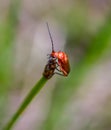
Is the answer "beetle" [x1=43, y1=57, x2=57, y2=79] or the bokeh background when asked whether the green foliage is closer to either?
the bokeh background

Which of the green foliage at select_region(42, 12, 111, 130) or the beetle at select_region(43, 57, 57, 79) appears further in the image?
the green foliage at select_region(42, 12, 111, 130)

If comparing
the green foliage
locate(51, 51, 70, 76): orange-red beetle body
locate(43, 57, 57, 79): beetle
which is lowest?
locate(43, 57, 57, 79): beetle

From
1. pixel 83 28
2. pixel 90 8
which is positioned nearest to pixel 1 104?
pixel 83 28

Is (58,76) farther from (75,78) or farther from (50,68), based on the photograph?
(50,68)

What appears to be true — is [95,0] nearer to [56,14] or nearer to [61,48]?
[56,14]

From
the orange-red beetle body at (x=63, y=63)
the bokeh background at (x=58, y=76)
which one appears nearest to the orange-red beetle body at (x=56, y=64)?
the orange-red beetle body at (x=63, y=63)

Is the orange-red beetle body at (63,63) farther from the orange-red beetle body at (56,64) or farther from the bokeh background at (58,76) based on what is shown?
the bokeh background at (58,76)

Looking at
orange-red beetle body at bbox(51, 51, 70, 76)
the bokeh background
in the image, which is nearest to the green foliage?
the bokeh background

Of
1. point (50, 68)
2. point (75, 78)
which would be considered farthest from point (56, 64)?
point (75, 78)
